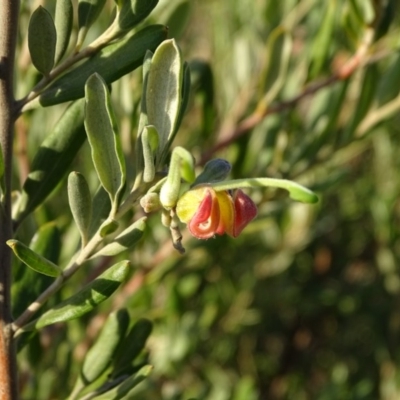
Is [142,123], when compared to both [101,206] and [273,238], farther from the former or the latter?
[273,238]

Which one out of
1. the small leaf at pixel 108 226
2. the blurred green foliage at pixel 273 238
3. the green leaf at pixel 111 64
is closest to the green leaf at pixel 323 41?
the blurred green foliage at pixel 273 238

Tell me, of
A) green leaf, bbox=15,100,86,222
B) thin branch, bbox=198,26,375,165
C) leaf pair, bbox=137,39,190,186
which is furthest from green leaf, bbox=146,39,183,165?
thin branch, bbox=198,26,375,165

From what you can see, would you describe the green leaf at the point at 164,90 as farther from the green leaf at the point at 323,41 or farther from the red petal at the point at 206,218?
the green leaf at the point at 323,41

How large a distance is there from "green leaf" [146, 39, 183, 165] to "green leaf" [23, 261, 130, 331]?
0.25 feet

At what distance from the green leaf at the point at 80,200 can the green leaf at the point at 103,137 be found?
0.02 m

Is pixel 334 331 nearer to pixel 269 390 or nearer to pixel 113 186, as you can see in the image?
pixel 269 390

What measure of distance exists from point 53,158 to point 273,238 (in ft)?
2.70

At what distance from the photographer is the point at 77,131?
1.85ft

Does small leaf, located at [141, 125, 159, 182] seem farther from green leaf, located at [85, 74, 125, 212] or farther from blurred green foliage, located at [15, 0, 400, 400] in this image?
blurred green foliage, located at [15, 0, 400, 400]

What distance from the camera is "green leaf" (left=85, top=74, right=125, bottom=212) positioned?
17.6 inches

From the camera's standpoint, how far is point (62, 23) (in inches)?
19.9

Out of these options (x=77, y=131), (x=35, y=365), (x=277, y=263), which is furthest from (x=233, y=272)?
(x=77, y=131)

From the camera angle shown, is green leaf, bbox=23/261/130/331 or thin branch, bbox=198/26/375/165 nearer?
green leaf, bbox=23/261/130/331

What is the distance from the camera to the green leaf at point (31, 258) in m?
0.44
